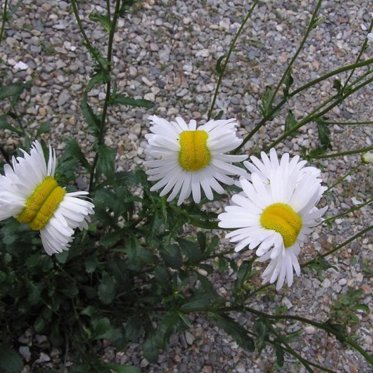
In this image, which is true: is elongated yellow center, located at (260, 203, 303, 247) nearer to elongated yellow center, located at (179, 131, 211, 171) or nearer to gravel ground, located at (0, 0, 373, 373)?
elongated yellow center, located at (179, 131, 211, 171)

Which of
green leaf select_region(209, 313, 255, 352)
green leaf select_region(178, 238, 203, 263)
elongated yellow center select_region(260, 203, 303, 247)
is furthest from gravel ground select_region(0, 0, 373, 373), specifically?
elongated yellow center select_region(260, 203, 303, 247)

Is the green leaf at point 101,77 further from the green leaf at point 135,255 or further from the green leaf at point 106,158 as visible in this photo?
the green leaf at point 135,255

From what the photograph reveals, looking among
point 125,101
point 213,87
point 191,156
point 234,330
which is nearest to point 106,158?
point 125,101

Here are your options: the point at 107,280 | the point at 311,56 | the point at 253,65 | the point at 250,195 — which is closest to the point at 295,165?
the point at 250,195

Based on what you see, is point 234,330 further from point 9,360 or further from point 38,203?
point 38,203

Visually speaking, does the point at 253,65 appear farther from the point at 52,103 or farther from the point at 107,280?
the point at 107,280
